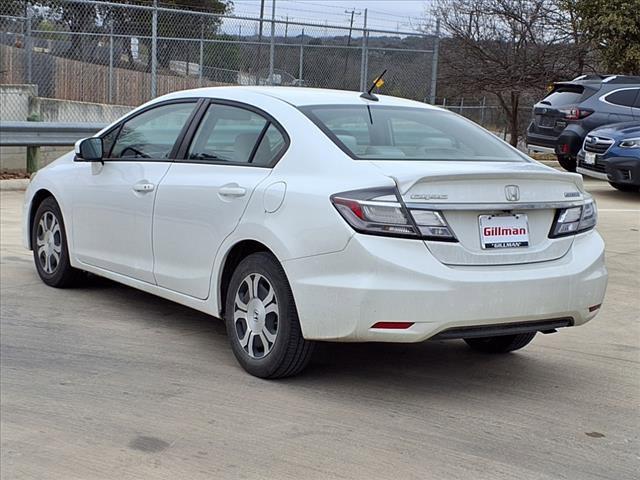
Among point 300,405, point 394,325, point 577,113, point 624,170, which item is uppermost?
point 577,113

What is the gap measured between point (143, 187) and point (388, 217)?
2.05 meters

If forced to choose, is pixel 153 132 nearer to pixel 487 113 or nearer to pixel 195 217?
pixel 195 217

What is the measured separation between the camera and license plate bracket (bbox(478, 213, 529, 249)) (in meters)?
4.55

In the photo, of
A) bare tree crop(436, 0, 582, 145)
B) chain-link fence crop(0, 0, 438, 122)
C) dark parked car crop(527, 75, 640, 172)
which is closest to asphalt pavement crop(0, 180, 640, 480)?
dark parked car crop(527, 75, 640, 172)

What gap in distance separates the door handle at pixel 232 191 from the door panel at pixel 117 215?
2.40 ft

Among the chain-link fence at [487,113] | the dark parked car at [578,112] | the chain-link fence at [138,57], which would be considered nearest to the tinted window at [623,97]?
the dark parked car at [578,112]

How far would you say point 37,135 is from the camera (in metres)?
12.7

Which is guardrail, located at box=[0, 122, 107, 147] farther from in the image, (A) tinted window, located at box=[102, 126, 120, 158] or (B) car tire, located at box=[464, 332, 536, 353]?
(B) car tire, located at box=[464, 332, 536, 353]

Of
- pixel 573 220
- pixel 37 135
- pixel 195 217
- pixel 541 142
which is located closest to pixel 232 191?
pixel 195 217

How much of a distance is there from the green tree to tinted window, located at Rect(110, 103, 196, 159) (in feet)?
56.8

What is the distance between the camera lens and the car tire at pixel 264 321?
4695 millimetres

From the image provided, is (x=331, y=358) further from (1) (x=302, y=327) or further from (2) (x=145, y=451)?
(2) (x=145, y=451)

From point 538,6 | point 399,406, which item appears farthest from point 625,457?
point 538,6

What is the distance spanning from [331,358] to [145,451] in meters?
1.66
